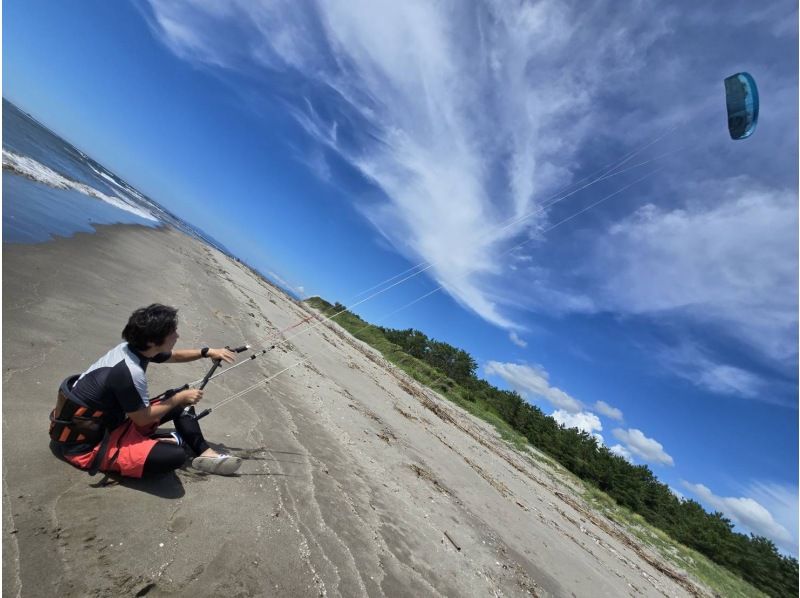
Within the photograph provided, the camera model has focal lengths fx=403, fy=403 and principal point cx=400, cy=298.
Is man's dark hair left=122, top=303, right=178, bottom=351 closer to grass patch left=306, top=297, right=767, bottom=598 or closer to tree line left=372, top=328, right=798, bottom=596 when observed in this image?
grass patch left=306, top=297, right=767, bottom=598

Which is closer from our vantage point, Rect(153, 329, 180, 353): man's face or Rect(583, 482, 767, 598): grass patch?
Rect(153, 329, 180, 353): man's face

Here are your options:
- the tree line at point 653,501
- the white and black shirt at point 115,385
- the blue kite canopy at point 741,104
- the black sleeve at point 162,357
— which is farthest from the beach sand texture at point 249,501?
the tree line at point 653,501

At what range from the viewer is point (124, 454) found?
3.86 meters

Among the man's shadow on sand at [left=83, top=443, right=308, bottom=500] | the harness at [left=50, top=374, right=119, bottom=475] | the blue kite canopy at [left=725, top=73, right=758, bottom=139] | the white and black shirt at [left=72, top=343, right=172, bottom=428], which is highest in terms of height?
the blue kite canopy at [left=725, top=73, right=758, bottom=139]

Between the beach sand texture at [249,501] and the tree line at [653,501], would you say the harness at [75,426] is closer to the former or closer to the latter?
the beach sand texture at [249,501]

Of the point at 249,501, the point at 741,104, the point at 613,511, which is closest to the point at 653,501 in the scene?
the point at 613,511

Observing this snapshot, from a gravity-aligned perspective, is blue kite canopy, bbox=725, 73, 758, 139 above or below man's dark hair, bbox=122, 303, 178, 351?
above

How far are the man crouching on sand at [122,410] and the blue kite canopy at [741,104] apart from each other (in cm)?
1189

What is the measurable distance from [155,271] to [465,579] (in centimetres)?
1390

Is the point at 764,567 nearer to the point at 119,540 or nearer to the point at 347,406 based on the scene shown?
the point at 347,406

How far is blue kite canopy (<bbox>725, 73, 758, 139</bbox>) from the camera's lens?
8969 mm

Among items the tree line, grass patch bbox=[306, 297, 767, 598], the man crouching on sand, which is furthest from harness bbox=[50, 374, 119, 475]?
the tree line

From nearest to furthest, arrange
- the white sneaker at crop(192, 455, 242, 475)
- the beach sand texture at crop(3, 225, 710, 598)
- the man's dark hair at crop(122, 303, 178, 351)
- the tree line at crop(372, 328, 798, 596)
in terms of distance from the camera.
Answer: the beach sand texture at crop(3, 225, 710, 598) → the man's dark hair at crop(122, 303, 178, 351) → the white sneaker at crop(192, 455, 242, 475) → the tree line at crop(372, 328, 798, 596)

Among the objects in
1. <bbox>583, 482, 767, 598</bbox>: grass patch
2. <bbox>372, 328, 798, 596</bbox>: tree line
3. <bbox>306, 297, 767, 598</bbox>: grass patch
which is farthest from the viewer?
<bbox>372, 328, 798, 596</bbox>: tree line
